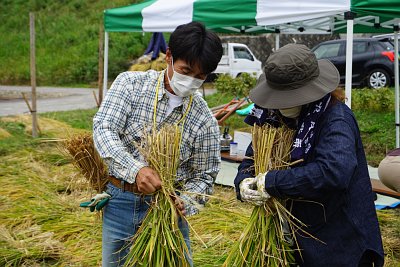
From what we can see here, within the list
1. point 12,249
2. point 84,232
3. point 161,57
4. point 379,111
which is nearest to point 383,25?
point 379,111

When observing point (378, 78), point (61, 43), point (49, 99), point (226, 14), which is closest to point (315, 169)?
point (226, 14)

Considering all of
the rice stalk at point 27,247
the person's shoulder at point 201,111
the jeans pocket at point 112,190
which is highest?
the person's shoulder at point 201,111

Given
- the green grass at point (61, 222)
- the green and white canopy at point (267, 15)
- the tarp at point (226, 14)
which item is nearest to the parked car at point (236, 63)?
the green and white canopy at point (267, 15)

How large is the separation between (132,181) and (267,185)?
0.44m

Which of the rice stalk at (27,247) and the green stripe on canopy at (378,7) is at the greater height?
the green stripe on canopy at (378,7)

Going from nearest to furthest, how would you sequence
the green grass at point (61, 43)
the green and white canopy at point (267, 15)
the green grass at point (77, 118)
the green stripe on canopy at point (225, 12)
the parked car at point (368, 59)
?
the green and white canopy at point (267, 15) → the green stripe on canopy at point (225, 12) → the green grass at point (77, 118) → the parked car at point (368, 59) → the green grass at point (61, 43)

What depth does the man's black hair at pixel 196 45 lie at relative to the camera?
1793 mm

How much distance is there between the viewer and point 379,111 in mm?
8031

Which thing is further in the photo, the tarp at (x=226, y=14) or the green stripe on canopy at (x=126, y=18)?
the green stripe on canopy at (x=126, y=18)

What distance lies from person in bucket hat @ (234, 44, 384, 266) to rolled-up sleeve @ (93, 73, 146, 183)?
14.4 inches

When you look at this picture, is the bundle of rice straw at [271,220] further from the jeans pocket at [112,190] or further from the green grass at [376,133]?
Result: the green grass at [376,133]

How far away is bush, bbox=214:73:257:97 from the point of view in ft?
27.3

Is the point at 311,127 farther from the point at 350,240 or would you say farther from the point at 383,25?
the point at 383,25

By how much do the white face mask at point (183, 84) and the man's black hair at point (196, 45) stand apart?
59mm
